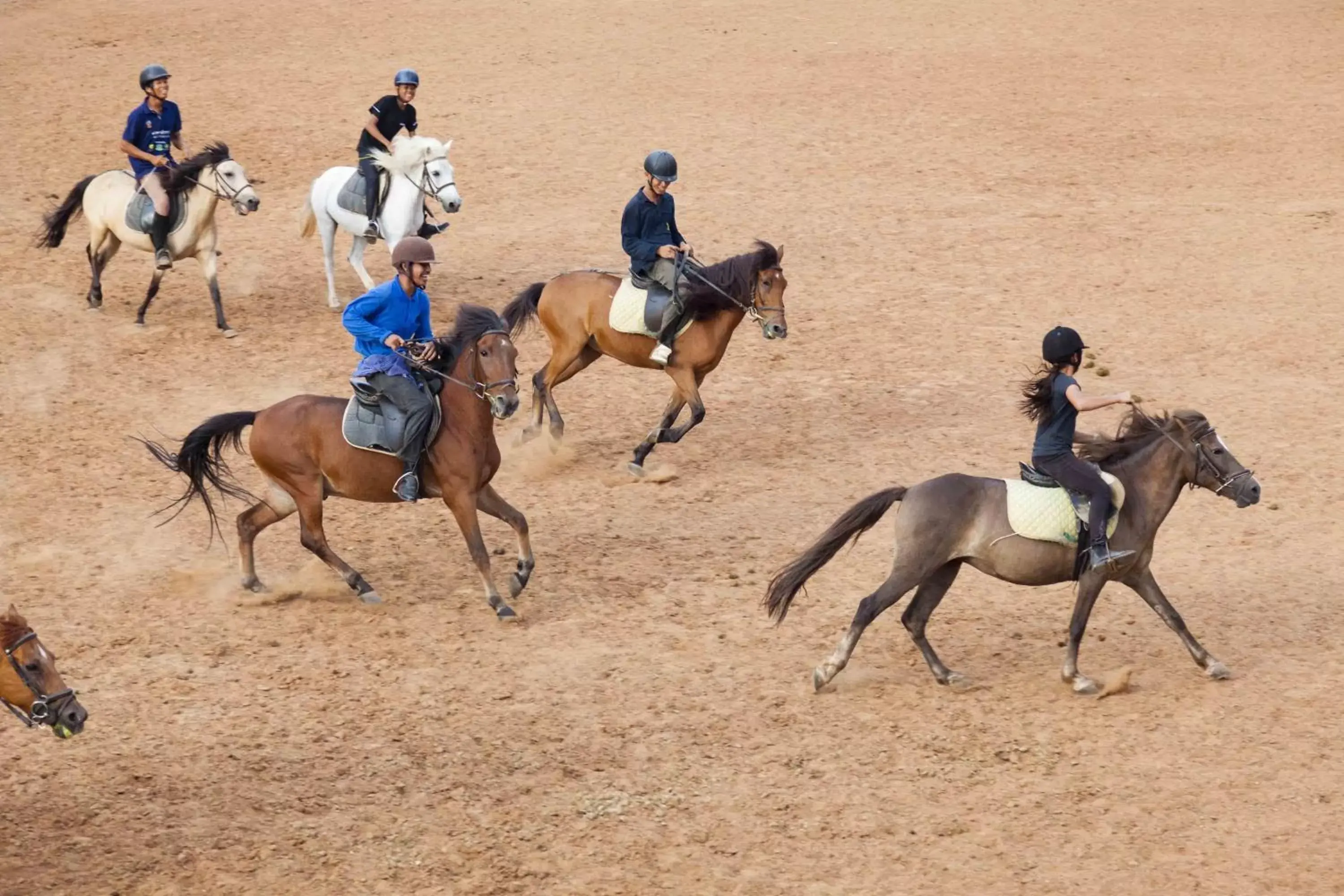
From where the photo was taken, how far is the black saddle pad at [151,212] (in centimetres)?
1645

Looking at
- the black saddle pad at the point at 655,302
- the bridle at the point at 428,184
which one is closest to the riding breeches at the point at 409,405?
the black saddle pad at the point at 655,302

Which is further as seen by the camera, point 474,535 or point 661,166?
point 661,166

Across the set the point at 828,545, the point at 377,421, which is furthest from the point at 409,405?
the point at 828,545

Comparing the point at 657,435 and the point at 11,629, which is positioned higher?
the point at 11,629

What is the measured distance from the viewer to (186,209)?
1650cm

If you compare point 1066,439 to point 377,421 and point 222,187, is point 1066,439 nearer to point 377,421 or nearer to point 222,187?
point 377,421

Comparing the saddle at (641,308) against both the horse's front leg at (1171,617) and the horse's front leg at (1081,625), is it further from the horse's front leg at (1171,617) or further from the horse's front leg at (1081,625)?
the horse's front leg at (1171,617)

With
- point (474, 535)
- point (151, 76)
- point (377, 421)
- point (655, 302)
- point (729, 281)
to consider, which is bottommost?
point (474, 535)

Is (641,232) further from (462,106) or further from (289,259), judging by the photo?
(462,106)

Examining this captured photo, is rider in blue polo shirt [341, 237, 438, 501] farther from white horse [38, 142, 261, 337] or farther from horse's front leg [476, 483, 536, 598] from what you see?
white horse [38, 142, 261, 337]

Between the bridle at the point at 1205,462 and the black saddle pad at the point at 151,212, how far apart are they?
10.8 meters

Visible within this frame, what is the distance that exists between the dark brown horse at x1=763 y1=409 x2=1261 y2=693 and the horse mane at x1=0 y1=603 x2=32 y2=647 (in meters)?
4.39

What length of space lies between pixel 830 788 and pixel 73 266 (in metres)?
13.5

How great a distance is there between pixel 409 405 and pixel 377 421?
0.91ft
